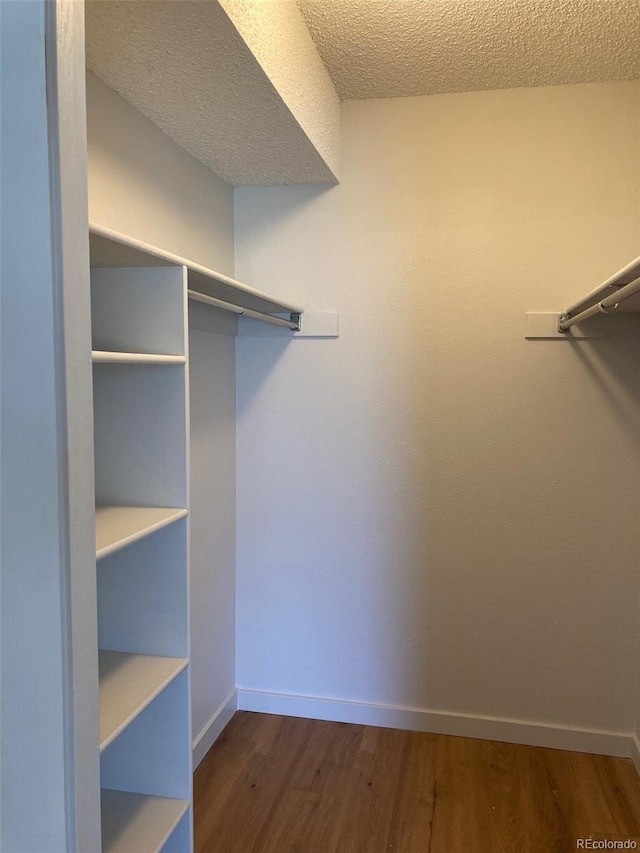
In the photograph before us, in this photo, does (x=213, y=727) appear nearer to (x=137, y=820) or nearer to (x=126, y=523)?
(x=137, y=820)

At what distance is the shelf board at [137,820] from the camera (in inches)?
54.4

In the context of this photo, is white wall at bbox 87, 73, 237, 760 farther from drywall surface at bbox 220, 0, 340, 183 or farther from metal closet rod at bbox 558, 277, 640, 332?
metal closet rod at bbox 558, 277, 640, 332

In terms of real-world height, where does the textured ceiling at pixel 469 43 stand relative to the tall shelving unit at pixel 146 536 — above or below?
above

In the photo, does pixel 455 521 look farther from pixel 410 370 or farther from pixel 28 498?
pixel 28 498

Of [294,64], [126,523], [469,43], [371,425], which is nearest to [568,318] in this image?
[371,425]

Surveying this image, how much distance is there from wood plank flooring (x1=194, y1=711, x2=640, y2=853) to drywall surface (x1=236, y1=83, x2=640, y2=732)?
177 millimetres

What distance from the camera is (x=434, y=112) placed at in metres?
2.31

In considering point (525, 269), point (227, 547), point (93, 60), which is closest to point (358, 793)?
point (227, 547)

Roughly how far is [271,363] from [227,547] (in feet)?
2.48

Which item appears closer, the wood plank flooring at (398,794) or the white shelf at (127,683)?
the white shelf at (127,683)

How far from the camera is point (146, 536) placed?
1479 mm

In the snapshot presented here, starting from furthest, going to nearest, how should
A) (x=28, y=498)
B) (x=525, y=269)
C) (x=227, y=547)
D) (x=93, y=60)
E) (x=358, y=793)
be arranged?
(x=227, y=547) < (x=525, y=269) < (x=358, y=793) < (x=93, y=60) < (x=28, y=498)

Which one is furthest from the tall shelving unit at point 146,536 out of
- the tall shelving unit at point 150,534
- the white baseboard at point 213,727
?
the white baseboard at point 213,727

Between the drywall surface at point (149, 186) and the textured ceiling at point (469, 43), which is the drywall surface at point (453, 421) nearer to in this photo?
the textured ceiling at point (469, 43)
